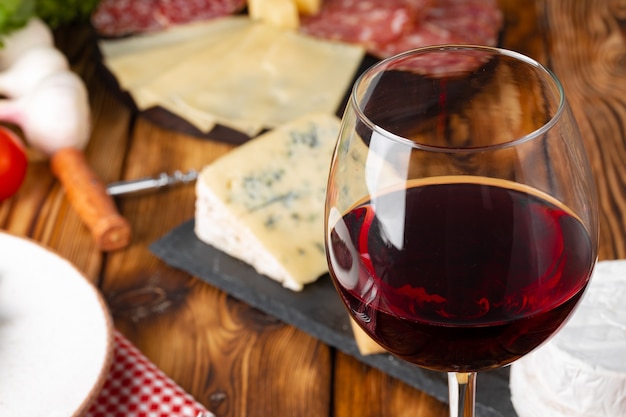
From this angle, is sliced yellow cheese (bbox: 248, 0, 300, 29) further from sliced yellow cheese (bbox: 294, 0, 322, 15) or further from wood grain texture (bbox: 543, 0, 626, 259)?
wood grain texture (bbox: 543, 0, 626, 259)

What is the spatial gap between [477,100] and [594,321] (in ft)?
0.89

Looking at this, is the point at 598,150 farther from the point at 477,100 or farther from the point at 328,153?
the point at 477,100

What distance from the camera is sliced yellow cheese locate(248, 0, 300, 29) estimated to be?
177 cm

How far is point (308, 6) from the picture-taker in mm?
1860

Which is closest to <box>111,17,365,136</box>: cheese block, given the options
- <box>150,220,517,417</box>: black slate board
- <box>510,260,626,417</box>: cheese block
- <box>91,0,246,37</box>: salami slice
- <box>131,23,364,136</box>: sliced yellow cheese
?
<box>131,23,364,136</box>: sliced yellow cheese

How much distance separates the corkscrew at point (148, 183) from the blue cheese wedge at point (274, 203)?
0.54 ft

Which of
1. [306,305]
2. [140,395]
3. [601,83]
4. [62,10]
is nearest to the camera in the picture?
[140,395]

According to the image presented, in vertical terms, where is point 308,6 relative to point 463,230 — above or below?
below

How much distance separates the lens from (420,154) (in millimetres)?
593

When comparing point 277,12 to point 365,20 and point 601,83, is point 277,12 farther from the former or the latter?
point 601,83

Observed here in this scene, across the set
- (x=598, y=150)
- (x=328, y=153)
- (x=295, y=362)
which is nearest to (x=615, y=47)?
(x=598, y=150)

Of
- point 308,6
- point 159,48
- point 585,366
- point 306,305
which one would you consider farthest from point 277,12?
point 585,366

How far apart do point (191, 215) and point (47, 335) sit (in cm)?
37

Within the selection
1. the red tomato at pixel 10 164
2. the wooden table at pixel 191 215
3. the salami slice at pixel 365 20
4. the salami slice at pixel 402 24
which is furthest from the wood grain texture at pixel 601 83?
the red tomato at pixel 10 164
